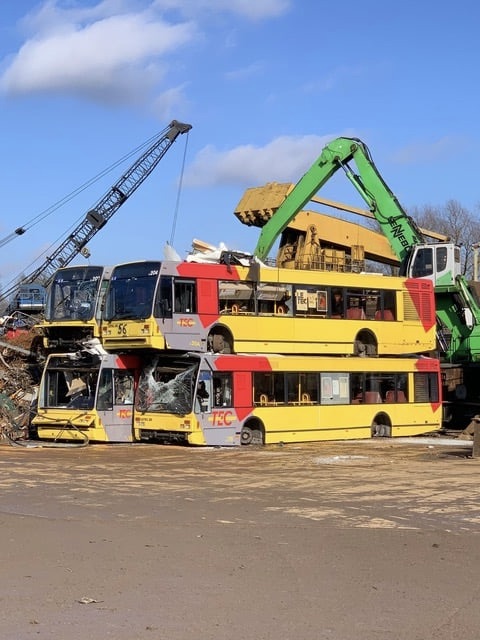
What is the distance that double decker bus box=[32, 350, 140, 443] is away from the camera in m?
25.0

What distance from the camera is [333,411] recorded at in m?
27.3

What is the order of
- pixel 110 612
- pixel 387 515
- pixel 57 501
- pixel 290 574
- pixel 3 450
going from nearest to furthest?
pixel 110 612
pixel 290 574
pixel 387 515
pixel 57 501
pixel 3 450

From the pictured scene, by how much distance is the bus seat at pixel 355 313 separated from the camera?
94.6 feet

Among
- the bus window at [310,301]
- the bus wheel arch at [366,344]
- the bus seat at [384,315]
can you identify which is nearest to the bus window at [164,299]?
the bus window at [310,301]

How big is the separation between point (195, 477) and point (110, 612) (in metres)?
10.1

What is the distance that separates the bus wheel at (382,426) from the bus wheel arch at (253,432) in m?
5.09

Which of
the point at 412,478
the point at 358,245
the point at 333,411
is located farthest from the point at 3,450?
the point at 358,245

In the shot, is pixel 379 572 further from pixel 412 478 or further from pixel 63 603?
pixel 412 478

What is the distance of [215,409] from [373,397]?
6672 mm

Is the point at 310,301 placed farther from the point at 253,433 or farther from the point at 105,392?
the point at 105,392

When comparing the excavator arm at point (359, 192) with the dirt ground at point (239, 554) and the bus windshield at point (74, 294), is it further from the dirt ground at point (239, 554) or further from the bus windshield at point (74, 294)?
the dirt ground at point (239, 554)

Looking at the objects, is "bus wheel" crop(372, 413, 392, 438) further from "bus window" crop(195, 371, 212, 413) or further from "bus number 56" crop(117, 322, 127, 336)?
"bus number 56" crop(117, 322, 127, 336)

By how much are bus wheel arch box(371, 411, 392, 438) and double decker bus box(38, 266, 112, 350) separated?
382 inches

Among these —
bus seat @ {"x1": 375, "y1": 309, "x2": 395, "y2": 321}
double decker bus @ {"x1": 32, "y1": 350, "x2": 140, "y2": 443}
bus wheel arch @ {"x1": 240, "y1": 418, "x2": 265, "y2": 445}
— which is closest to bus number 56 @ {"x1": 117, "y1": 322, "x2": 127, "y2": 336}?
double decker bus @ {"x1": 32, "y1": 350, "x2": 140, "y2": 443}
